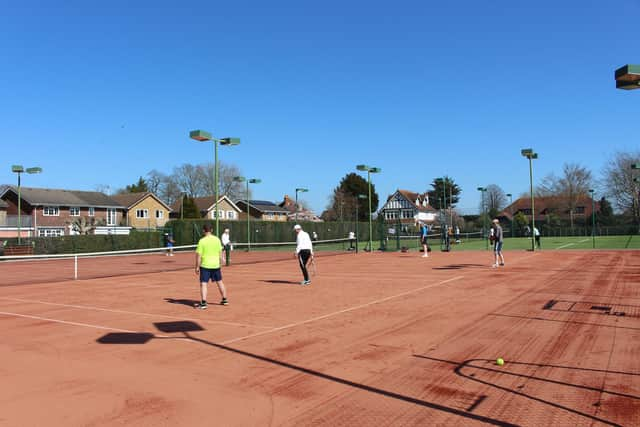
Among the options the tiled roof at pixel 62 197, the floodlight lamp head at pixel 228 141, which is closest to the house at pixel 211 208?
the tiled roof at pixel 62 197

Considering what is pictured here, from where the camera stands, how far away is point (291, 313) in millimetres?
9758

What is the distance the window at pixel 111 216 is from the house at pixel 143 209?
5.09 ft

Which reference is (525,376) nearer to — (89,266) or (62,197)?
(89,266)

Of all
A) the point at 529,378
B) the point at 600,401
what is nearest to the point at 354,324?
the point at 529,378

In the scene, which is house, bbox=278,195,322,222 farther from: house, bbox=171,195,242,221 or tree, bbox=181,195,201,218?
tree, bbox=181,195,201,218

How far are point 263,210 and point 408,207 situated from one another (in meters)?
27.7

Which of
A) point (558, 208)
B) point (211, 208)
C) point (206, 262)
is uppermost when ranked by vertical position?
point (211, 208)

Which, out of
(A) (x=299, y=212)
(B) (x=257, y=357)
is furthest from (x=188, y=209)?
(B) (x=257, y=357)

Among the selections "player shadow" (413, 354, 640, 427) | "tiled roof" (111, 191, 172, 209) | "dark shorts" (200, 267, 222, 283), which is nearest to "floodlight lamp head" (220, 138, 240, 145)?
"dark shorts" (200, 267, 222, 283)

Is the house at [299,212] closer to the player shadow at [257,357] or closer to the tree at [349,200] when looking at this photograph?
the tree at [349,200]

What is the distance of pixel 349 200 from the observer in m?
84.5

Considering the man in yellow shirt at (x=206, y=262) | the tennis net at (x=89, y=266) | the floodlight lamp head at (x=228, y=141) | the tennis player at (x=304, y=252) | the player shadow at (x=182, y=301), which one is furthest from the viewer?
the floodlight lamp head at (x=228, y=141)

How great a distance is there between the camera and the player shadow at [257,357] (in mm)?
4449

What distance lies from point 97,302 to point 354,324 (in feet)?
22.3
